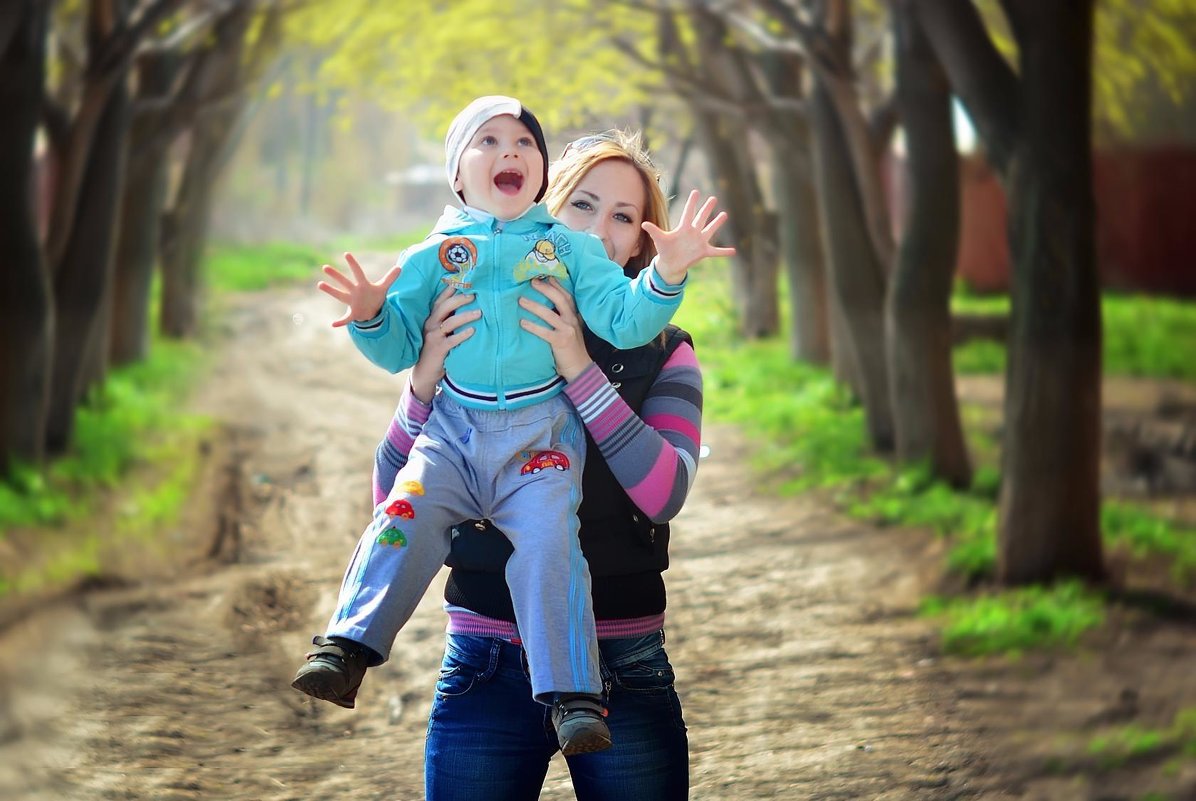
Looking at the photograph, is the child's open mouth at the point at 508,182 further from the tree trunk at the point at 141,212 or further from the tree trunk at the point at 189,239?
the tree trunk at the point at 189,239

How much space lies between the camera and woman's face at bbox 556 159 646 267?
2.96 metres

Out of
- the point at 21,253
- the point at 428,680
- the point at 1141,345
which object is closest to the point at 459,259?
the point at 428,680

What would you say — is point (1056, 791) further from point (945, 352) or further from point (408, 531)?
point (945, 352)

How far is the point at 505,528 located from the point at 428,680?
16.1 feet

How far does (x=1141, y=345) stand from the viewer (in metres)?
17.9

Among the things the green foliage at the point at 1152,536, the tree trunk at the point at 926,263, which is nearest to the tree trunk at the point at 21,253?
the tree trunk at the point at 926,263

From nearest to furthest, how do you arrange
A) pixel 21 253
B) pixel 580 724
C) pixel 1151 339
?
pixel 580 724 < pixel 21 253 < pixel 1151 339

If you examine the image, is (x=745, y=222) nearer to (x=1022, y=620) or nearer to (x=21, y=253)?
(x=21, y=253)

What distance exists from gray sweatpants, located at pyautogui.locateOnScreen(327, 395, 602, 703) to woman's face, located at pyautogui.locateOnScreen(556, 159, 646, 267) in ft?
1.21

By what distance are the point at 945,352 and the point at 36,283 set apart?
6651 millimetres

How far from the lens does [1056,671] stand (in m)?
7.21

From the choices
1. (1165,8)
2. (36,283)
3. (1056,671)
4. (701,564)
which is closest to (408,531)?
(1056,671)

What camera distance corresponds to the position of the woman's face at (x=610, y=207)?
2.96 m

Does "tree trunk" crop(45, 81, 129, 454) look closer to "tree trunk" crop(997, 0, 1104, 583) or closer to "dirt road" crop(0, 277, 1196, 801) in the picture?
"dirt road" crop(0, 277, 1196, 801)
